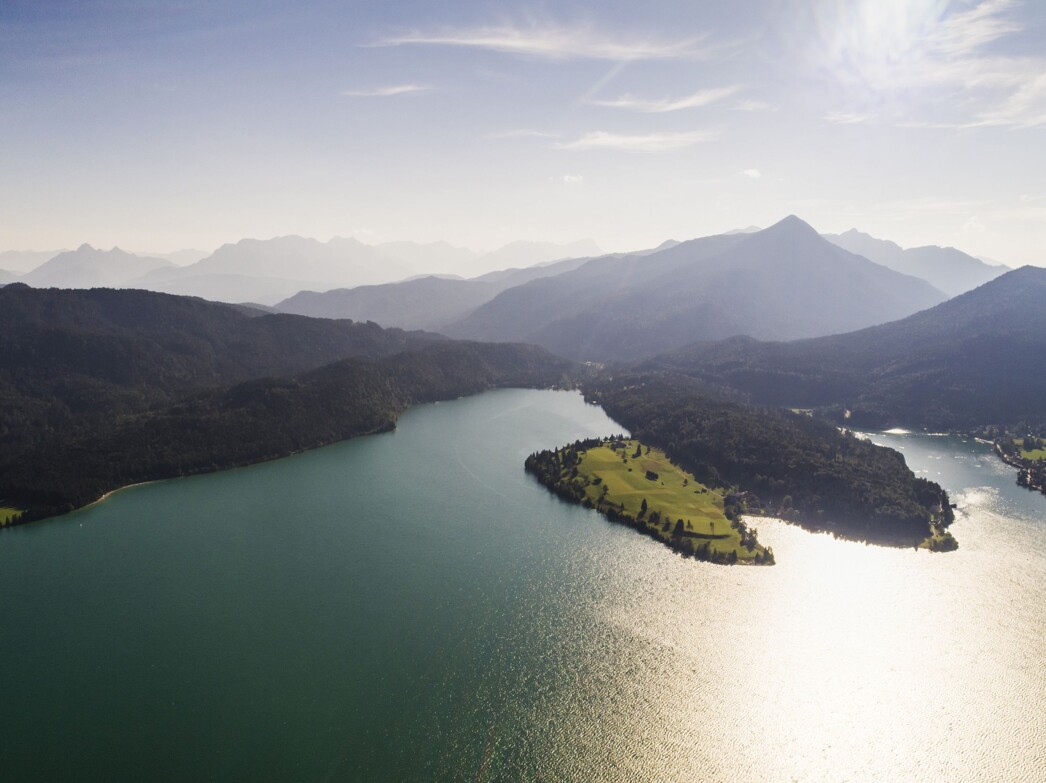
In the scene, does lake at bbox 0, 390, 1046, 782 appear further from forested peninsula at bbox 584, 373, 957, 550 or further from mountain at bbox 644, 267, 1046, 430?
mountain at bbox 644, 267, 1046, 430

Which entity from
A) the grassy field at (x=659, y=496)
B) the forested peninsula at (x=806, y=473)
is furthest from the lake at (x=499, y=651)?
the forested peninsula at (x=806, y=473)

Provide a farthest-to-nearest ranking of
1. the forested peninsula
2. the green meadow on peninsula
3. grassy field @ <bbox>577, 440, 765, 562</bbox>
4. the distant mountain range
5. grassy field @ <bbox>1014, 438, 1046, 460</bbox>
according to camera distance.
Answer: grassy field @ <bbox>1014, 438, 1046, 460</bbox>
the distant mountain range
the forested peninsula
grassy field @ <bbox>577, 440, 765, 562</bbox>
the green meadow on peninsula

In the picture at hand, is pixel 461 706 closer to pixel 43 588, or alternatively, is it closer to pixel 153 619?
pixel 153 619

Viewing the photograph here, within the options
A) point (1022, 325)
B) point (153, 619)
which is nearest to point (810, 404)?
point (1022, 325)

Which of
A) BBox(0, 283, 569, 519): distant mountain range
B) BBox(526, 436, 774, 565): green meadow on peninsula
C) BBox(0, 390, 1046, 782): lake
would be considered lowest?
BBox(0, 390, 1046, 782): lake

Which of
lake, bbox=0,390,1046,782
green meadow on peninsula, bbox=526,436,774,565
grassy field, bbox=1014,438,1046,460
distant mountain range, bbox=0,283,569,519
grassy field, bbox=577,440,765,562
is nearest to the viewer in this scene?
lake, bbox=0,390,1046,782

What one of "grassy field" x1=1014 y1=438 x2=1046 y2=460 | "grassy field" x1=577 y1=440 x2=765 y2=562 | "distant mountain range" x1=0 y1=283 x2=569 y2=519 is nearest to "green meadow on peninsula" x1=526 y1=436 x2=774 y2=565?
"grassy field" x1=577 y1=440 x2=765 y2=562
